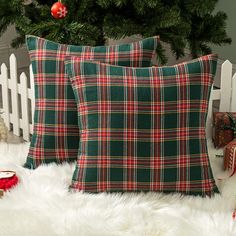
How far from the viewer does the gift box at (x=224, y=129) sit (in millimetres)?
1956

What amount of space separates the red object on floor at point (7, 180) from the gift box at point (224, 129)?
0.78 meters

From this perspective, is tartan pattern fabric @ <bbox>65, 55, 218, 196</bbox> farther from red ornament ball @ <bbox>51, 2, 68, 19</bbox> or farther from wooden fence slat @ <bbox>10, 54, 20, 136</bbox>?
wooden fence slat @ <bbox>10, 54, 20, 136</bbox>

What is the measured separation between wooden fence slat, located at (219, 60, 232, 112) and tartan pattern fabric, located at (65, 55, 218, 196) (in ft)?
1.74

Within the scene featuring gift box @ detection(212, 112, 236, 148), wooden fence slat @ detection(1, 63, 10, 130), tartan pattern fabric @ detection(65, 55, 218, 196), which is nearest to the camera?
tartan pattern fabric @ detection(65, 55, 218, 196)

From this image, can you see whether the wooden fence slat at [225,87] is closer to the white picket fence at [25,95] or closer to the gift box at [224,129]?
the white picket fence at [25,95]

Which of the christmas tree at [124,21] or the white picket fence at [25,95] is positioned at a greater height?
the christmas tree at [124,21]

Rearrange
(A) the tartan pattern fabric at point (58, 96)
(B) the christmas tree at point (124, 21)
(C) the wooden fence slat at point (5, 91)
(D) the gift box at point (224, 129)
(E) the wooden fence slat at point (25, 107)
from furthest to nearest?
(C) the wooden fence slat at point (5, 91)
(E) the wooden fence slat at point (25, 107)
(B) the christmas tree at point (124, 21)
(D) the gift box at point (224, 129)
(A) the tartan pattern fabric at point (58, 96)

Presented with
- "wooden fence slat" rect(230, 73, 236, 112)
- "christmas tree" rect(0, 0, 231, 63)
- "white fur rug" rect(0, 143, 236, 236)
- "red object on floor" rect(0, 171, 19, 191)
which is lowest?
"white fur rug" rect(0, 143, 236, 236)

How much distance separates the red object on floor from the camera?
1597 mm

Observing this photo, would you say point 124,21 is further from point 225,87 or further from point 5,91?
point 5,91

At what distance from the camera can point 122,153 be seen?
5.14 ft

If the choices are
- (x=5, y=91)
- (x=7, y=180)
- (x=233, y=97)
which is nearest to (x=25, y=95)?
(x=5, y=91)

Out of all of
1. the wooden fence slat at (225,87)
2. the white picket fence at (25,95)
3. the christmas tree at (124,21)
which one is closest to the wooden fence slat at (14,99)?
the white picket fence at (25,95)

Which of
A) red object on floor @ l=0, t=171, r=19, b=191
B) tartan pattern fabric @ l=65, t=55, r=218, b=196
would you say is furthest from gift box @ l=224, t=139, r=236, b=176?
red object on floor @ l=0, t=171, r=19, b=191
